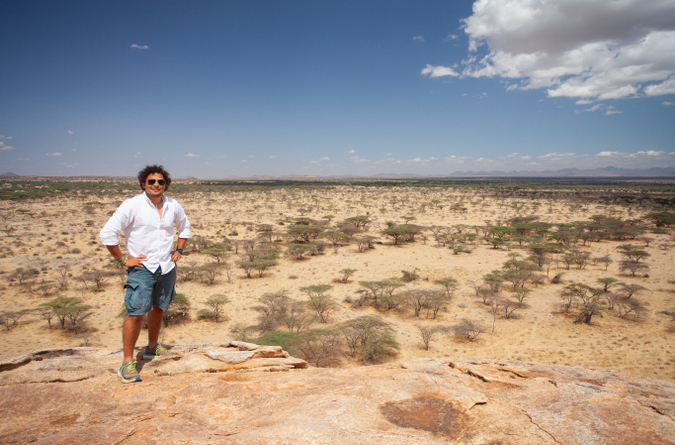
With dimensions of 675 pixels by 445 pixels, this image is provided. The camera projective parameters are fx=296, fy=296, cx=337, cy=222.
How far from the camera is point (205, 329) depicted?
1055 centimetres

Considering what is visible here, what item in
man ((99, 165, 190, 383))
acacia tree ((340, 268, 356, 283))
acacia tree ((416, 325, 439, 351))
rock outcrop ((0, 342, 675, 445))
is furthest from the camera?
acacia tree ((340, 268, 356, 283))

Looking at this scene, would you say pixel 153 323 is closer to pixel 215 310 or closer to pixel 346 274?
pixel 215 310

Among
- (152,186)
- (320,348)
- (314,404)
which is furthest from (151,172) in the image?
(320,348)

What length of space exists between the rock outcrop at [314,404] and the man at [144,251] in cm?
57

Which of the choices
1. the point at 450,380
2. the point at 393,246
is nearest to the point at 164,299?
the point at 450,380

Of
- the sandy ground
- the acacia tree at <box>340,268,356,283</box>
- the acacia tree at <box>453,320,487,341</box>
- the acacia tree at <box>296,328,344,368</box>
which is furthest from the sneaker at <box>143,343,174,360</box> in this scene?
the acacia tree at <box>340,268,356,283</box>

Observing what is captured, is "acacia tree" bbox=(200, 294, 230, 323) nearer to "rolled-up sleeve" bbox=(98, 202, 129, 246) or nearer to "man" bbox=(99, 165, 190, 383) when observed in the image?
"man" bbox=(99, 165, 190, 383)

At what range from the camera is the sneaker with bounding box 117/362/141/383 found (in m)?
3.39

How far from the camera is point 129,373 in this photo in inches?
136

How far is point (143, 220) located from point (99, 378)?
188cm

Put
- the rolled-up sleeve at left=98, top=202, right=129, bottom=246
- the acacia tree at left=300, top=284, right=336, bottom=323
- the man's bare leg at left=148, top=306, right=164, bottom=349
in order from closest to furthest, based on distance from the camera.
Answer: the rolled-up sleeve at left=98, top=202, right=129, bottom=246 → the man's bare leg at left=148, top=306, right=164, bottom=349 → the acacia tree at left=300, top=284, right=336, bottom=323

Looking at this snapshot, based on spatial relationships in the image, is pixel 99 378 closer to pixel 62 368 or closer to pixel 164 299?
pixel 62 368

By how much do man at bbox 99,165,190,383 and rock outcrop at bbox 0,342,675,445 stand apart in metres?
0.57

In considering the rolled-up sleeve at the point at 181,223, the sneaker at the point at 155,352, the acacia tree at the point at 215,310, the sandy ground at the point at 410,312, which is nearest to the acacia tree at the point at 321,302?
the sandy ground at the point at 410,312
